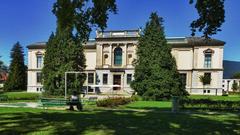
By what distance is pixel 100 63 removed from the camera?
209 ft

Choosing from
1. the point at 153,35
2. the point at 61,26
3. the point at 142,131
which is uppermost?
the point at 153,35

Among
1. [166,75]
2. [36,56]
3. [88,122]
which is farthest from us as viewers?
[36,56]

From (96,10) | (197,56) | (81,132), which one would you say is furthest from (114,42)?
(81,132)

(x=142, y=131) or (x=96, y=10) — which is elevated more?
(x=96, y=10)

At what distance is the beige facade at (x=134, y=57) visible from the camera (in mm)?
61438

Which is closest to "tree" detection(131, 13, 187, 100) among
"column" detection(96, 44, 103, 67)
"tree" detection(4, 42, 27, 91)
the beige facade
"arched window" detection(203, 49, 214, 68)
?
the beige facade

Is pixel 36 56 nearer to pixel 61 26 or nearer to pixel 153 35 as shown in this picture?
pixel 153 35

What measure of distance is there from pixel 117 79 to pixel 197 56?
1511 cm

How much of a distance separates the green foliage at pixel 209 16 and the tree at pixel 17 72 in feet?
207

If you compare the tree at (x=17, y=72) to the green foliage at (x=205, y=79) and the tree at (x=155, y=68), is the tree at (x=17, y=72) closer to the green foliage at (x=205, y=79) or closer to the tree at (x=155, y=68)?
the tree at (x=155, y=68)

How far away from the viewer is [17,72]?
7250 centimetres

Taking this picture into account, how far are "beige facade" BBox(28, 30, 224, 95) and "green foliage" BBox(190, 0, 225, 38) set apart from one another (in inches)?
1841

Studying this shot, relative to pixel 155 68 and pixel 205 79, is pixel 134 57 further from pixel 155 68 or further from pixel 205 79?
pixel 155 68

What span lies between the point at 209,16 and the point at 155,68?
29.4 meters
